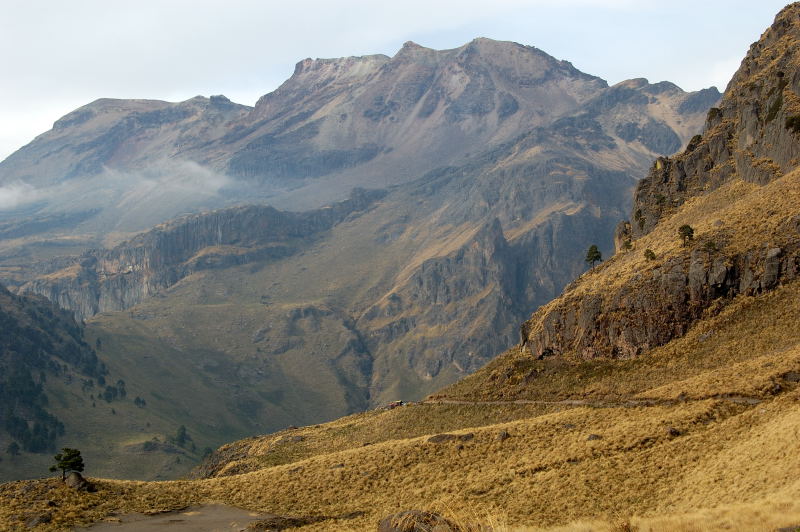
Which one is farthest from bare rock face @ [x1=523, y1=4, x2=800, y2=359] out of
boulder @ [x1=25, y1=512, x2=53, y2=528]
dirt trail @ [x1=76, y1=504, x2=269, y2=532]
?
boulder @ [x1=25, y1=512, x2=53, y2=528]

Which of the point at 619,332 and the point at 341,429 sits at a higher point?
the point at 619,332

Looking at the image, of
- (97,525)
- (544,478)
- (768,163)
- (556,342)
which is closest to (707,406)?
(544,478)

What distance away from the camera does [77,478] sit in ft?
284

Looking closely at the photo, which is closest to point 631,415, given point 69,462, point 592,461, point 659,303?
point 592,461

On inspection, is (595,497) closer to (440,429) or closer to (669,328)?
(440,429)

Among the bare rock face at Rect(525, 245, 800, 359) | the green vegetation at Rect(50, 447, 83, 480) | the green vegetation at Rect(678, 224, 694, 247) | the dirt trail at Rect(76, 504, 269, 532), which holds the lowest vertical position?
the dirt trail at Rect(76, 504, 269, 532)

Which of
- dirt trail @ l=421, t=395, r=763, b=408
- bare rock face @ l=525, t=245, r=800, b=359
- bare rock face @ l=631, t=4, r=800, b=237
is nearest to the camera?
dirt trail @ l=421, t=395, r=763, b=408

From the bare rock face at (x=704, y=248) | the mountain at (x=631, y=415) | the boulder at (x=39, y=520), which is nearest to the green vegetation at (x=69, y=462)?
the mountain at (x=631, y=415)

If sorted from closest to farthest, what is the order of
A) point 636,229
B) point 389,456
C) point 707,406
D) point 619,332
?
point 707,406, point 389,456, point 619,332, point 636,229

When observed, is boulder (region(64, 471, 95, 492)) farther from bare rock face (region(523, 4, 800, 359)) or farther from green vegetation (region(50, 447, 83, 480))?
bare rock face (region(523, 4, 800, 359))

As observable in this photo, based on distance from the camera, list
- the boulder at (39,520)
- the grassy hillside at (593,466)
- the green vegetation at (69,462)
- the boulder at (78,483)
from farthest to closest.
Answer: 1. the green vegetation at (69,462)
2. the boulder at (78,483)
3. the boulder at (39,520)
4. the grassy hillside at (593,466)

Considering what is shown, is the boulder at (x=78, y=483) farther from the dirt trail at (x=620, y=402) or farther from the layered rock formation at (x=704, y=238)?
the layered rock formation at (x=704, y=238)

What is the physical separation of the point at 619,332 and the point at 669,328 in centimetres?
707

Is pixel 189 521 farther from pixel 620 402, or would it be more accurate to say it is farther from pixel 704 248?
pixel 704 248
